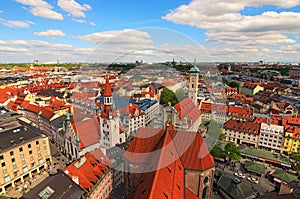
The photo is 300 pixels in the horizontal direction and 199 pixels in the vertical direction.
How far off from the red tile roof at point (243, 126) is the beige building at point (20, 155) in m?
36.2

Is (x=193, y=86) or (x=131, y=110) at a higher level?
(x=193, y=86)

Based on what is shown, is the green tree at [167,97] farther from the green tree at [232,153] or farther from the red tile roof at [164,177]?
the red tile roof at [164,177]

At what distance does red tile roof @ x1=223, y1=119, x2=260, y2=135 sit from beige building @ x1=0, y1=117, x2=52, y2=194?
36.2 meters

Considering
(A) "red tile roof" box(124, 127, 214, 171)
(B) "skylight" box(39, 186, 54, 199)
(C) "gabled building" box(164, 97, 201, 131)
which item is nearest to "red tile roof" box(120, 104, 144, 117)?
(C) "gabled building" box(164, 97, 201, 131)

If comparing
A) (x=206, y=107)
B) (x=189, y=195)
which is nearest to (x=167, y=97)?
(x=206, y=107)

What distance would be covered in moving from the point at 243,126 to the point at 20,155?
41.3m

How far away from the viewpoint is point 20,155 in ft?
86.2

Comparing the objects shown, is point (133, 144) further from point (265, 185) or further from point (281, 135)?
point (281, 135)

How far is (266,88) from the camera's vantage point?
8275 centimetres

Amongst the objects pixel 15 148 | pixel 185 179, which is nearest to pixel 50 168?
pixel 15 148

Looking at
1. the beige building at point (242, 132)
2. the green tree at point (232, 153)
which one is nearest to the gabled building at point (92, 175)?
the green tree at point (232, 153)

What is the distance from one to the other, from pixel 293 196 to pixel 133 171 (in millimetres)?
14276

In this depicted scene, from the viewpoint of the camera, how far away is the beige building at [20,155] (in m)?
24.7

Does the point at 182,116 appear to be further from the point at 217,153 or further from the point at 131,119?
the point at 131,119
